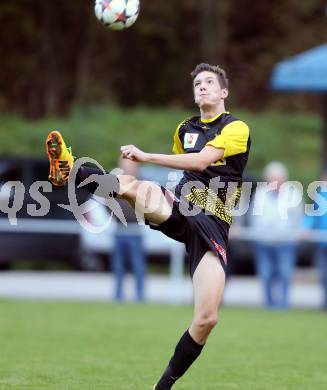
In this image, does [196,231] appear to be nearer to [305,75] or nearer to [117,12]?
[117,12]

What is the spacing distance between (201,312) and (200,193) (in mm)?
775

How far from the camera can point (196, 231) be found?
7.19m

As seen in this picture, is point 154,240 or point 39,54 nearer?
point 154,240

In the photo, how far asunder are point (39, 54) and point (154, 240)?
9.83 meters

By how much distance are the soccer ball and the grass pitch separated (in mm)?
2470

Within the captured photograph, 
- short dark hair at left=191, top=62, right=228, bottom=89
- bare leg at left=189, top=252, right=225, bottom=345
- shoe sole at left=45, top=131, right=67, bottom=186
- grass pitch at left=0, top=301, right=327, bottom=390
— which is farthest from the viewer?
grass pitch at left=0, top=301, right=327, bottom=390

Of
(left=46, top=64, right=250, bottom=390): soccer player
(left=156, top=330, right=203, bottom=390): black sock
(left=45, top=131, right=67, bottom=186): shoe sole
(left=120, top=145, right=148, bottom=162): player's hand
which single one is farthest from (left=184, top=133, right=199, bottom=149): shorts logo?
(left=156, top=330, right=203, bottom=390): black sock

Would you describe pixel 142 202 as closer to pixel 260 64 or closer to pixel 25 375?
pixel 25 375

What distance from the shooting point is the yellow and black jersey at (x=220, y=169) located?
725cm

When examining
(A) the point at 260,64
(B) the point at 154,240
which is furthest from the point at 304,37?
(B) the point at 154,240

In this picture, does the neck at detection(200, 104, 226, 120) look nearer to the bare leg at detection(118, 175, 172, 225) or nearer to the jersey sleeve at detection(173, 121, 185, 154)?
the jersey sleeve at detection(173, 121, 185, 154)

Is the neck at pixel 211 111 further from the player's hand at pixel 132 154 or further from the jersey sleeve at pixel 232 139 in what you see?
the player's hand at pixel 132 154

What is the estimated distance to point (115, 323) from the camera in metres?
12.4

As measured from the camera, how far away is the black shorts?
716 cm
